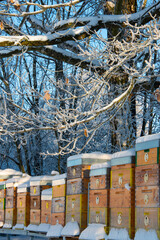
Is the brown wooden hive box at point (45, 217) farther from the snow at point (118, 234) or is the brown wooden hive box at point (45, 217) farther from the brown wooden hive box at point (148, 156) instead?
the brown wooden hive box at point (148, 156)

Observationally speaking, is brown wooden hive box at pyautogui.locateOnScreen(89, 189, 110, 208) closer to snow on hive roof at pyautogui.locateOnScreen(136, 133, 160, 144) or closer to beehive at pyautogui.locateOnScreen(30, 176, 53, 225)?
snow on hive roof at pyautogui.locateOnScreen(136, 133, 160, 144)

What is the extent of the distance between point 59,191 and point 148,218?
7.43ft

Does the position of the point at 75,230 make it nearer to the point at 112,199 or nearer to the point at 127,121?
the point at 112,199

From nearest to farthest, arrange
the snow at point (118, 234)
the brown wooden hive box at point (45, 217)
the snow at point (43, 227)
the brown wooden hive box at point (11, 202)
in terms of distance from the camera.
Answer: the snow at point (118, 234)
the snow at point (43, 227)
the brown wooden hive box at point (45, 217)
the brown wooden hive box at point (11, 202)

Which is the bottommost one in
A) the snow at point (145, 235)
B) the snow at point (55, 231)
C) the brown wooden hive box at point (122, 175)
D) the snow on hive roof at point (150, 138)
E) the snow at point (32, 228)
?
the snow at point (32, 228)

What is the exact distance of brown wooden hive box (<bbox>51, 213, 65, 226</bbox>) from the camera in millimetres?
6406

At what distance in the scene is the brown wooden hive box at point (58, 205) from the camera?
645 cm

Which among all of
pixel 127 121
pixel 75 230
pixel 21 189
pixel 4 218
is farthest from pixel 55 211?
pixel 127 121

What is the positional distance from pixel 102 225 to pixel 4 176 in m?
4.43

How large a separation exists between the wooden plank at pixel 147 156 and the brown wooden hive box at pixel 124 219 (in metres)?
0.65

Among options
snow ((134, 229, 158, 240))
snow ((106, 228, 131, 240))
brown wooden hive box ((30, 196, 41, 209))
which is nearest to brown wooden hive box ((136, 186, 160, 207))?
snow ((134, 229, 158, 240))

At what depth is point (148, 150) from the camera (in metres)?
4.71

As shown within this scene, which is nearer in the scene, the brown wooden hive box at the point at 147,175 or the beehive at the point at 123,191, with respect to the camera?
the brown wooden hive box at the point at 147,175

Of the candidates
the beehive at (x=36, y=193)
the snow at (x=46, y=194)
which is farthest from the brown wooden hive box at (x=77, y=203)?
the beehive at (x=36, y=193)
